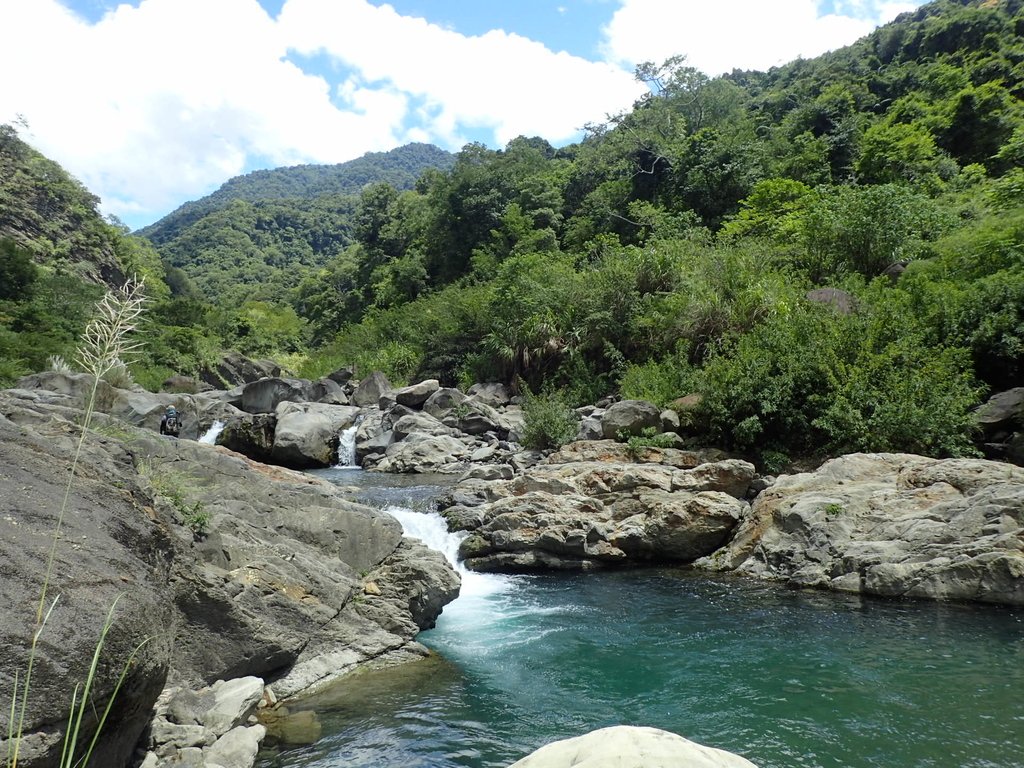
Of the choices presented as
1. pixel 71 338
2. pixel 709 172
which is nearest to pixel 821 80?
pixel 709 172

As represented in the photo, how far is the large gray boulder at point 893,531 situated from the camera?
31.2 ft

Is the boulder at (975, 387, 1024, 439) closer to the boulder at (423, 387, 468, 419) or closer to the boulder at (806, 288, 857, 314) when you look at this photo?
the boulder at (806, 288, 857, 314)

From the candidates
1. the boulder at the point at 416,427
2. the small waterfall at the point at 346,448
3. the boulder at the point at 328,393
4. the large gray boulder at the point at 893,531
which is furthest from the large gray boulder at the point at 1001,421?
the boulder at the point at 328,393

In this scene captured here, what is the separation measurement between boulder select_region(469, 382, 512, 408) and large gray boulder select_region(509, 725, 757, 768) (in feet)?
78.8

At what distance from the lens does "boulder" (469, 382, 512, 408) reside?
27.8 metres

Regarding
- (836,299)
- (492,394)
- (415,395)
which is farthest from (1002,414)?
(415,395)

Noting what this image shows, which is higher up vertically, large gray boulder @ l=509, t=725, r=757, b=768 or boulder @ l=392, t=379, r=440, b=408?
boulder @ l=392, t=379, r=440, b=408

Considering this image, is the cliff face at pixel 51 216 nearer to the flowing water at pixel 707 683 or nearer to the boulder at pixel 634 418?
the boulder at pixel 634 418

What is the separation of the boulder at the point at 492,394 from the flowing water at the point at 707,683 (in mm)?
17136

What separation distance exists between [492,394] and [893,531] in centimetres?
1924

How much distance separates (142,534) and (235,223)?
118615 millimetres

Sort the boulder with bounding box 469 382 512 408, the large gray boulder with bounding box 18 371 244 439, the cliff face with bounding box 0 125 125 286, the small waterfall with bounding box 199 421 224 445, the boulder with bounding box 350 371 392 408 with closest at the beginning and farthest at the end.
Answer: the large gray boulder with bounding box 18 371 244 439 < the small waterfall with bounding box 199 421 224 445 < the boulder with bounding box 469 382 512 408 < the boulder with bounding box 350 371 392 408 < the cliff face with bounding box 0 125 125 286

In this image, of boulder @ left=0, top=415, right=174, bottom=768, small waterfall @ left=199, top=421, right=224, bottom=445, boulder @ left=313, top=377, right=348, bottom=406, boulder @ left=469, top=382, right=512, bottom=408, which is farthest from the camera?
boulder @ left=313, top=377, right=348, bottom=406

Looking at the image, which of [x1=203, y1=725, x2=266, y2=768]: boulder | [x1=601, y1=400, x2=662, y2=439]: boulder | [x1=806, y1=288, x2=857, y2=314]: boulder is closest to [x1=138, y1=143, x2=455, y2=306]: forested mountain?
[x1=601, y1=400, x2=662, y2=439]: boulder
